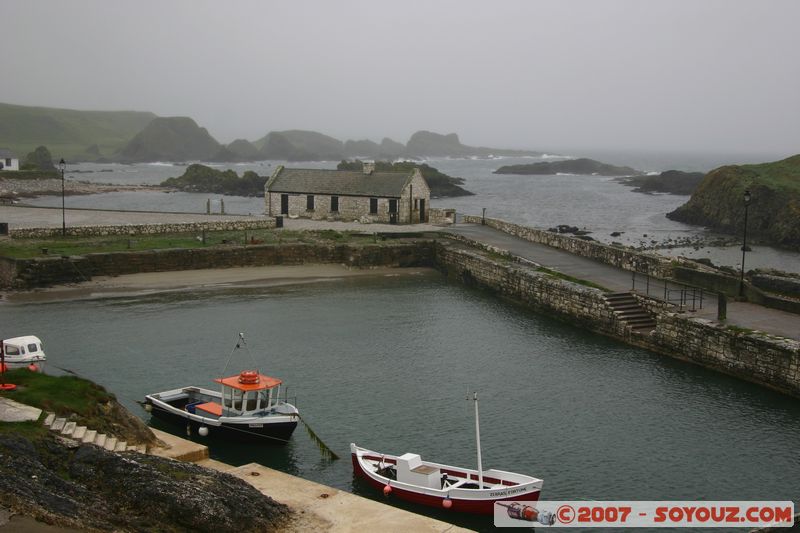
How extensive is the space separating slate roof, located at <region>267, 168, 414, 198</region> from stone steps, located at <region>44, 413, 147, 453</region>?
37308 millimetres

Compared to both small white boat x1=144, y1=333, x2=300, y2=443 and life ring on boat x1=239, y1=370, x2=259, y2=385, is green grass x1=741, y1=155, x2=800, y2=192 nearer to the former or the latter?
small white boat x1=144, y1=333, x2=300, y2=443

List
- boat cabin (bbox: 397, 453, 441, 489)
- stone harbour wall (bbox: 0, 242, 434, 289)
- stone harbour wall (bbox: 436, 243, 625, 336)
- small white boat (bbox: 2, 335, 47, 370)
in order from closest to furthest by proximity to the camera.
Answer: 1. boat cabin (bbox: 397, 453, 441, 489)
2. small white boat (bbox: 2, 335, 47, 370)
3. stone harbour wall (bbox: 436, 243, 625, 336)
4. stone harbour wall (bbox: 0, 242, 434, 289)

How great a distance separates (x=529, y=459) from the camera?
2170 cm

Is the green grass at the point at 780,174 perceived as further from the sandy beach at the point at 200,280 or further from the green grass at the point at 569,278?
the green grass at the point at 569,278

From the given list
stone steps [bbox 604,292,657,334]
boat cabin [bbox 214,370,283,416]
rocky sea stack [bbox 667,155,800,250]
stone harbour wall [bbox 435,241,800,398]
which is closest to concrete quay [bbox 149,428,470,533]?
boat cabin [bbox 214,370,283,416]

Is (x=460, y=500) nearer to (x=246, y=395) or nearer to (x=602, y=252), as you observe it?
(x=246, y=395)

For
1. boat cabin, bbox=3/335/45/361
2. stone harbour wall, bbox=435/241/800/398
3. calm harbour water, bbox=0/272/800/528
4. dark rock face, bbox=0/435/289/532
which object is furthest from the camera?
stone harbour wall, bbox=435/241/800/398

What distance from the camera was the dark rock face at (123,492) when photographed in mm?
13508

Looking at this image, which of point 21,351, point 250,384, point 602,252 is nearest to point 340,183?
point 602,252

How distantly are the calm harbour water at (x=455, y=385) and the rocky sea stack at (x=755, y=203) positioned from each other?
122ft

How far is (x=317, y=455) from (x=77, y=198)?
84819mm

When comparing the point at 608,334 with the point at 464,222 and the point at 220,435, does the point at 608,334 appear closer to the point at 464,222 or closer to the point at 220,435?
the point at 220,435

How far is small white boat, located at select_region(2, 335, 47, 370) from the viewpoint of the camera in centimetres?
2430

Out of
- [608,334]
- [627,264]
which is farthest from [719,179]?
[608,334]
